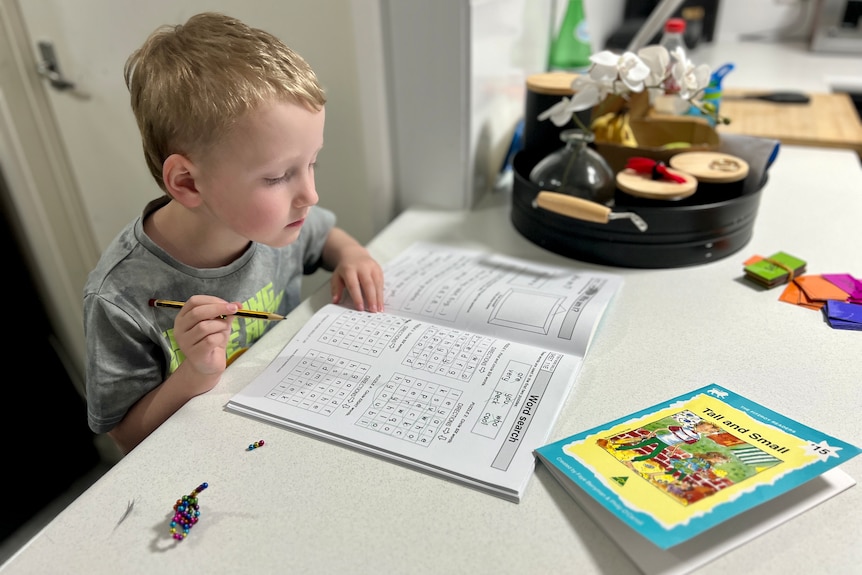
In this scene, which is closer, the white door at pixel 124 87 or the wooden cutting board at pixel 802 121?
the white door at pixel 124 87

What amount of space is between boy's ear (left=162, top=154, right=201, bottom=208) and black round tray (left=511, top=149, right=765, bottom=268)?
0.46m

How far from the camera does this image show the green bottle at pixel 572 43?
4.19ft

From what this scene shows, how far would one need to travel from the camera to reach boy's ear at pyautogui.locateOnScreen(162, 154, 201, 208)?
579 mm

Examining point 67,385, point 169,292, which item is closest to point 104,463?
point 67,385

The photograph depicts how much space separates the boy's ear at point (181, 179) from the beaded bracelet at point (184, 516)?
277 mm

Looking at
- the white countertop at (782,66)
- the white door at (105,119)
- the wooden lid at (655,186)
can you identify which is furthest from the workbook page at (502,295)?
the white countertop at (782,66)

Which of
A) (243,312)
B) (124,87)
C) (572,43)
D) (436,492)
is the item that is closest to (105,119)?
(124,87)

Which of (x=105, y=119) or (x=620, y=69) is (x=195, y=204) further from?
(x=105, y=119)

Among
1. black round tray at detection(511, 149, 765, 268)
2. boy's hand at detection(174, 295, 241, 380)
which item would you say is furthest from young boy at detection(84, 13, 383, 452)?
black round tray at detection(511, 149, 765, 268)

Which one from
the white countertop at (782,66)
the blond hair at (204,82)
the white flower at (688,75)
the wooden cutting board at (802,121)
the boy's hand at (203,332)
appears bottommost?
the wooden cutting board at (802,121)

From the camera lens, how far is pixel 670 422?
54 cm

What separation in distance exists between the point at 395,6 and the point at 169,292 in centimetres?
51

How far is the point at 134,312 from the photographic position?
0.65m

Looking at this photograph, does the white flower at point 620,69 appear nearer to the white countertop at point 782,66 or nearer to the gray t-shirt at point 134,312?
the gray t-shirt at point 134,312
